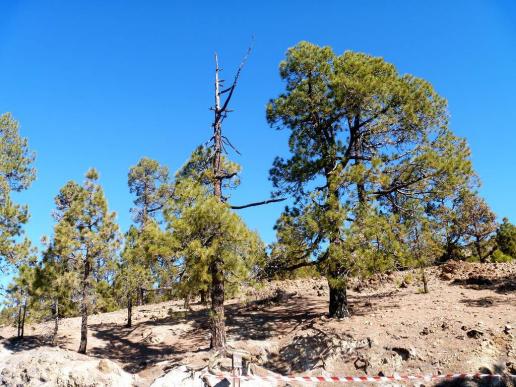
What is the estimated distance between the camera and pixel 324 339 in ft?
43.5

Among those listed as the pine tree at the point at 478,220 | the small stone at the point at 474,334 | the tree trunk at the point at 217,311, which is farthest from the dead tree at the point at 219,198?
the pine tree at the point at 478,220

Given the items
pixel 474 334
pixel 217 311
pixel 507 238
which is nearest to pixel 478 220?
pixel 507 238

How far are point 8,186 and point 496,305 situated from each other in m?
22.1

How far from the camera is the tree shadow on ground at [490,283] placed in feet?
53.8

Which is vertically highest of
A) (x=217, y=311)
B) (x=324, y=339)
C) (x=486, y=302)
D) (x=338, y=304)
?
(x=217, y=311)

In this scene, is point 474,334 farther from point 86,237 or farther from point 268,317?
point 86,237

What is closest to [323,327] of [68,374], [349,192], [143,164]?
[349,192]

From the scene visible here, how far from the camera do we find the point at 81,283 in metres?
18.9

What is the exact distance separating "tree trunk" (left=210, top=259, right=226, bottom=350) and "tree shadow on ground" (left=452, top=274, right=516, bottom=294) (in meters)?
10.8

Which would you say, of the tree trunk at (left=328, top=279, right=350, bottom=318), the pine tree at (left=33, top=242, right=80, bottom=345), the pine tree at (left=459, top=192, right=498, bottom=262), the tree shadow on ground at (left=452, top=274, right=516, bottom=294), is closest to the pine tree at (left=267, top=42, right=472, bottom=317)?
the tree trunk at (left=328, top=279, right=350, bottom=318)

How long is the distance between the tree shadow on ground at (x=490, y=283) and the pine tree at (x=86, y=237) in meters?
15.8

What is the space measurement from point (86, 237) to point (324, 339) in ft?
37.9

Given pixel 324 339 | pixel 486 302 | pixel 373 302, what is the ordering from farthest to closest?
pixel 373 302, pixel 486 302, pixel 324 339

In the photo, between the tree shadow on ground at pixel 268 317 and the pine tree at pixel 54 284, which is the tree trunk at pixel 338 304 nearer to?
the tree shadow on ground at pixel 268 317
